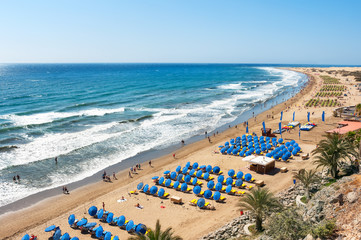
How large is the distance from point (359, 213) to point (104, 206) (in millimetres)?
21437

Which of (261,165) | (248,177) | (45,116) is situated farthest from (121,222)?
(45,116)

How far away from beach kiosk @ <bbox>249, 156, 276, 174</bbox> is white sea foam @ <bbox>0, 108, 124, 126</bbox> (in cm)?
4246

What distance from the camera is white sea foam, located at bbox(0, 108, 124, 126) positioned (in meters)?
57.3

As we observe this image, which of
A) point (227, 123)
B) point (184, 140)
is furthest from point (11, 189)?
point (227, 123)

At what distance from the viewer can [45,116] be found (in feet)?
203

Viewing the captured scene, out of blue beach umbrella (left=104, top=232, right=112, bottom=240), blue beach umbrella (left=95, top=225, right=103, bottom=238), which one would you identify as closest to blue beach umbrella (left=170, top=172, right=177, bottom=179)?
blue beach umbrella (left=95, top=225, right=103, bottom=238)

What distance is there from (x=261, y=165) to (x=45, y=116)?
51.1 metres

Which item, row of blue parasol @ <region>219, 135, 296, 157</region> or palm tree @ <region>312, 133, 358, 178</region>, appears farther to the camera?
row of blue parasol @ <region>219, 135, 296, 157</region>

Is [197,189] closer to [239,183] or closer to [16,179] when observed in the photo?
[239,183]

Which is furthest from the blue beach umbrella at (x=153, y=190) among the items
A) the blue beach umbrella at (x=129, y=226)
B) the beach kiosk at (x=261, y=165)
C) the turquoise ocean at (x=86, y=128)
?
the beach kiosk at (x=261, y=165)

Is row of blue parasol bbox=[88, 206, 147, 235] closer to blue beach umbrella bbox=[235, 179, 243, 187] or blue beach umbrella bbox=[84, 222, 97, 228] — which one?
blue beach umbrella bbox=[84, 222, 97, 228]

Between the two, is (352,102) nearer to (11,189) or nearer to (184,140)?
(184,140)

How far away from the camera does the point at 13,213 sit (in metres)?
26.5

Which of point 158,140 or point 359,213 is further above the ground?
point 359,213
